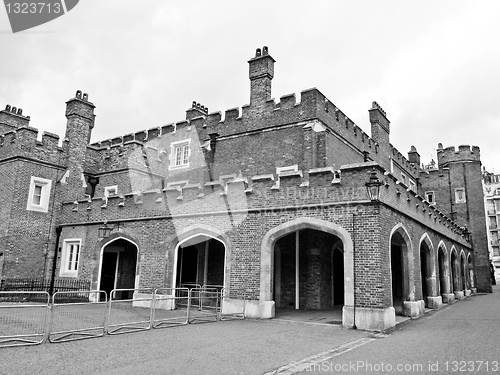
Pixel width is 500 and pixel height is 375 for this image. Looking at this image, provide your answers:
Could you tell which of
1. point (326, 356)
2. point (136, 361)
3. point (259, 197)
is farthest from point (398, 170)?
point (136, 361)

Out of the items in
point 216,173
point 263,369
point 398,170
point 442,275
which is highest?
point 398,170

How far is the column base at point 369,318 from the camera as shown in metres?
10.6

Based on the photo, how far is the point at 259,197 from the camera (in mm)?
13430

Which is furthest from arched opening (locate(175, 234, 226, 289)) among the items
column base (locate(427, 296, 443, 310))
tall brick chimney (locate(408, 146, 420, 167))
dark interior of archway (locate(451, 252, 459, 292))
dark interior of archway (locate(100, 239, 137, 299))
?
tall brick chimney (locate(408, 146, 420, 167))

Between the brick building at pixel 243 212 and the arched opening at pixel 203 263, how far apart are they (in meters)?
0.06

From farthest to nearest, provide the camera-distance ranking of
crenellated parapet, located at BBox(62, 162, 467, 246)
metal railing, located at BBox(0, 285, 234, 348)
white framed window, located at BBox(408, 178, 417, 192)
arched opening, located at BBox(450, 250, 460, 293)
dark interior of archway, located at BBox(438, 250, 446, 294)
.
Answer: white framed window, located at BBox(408, 178, 417, 192) → arched opening, located at BBox(450, 250, 460, 293) → dark interior of archway, located at BBox(438, 250, 446, 294) → crenellated parapet, located at BBox(62, 162, 467, 246) → metal railing, located at BBox(0, 285, 234, 348)

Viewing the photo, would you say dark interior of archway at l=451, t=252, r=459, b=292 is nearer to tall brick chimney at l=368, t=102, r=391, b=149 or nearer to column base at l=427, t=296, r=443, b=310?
column base at l=427, t=296, r=443, b=310

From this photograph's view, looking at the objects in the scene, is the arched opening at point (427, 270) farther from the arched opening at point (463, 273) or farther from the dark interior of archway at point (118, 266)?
the dark interior of archway at point (118, 266)

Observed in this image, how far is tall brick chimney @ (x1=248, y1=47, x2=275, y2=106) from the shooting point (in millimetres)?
18391

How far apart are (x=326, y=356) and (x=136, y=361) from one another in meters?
3.44

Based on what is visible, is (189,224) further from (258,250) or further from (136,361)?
(136,361)

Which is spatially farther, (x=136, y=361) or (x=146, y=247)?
(x=146, y=247)

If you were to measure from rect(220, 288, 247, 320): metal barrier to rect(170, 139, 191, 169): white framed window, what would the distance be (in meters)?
9.37

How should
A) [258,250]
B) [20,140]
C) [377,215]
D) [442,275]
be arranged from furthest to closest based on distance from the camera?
[442,275] < [20,140] < [258,250] < [377,215]
